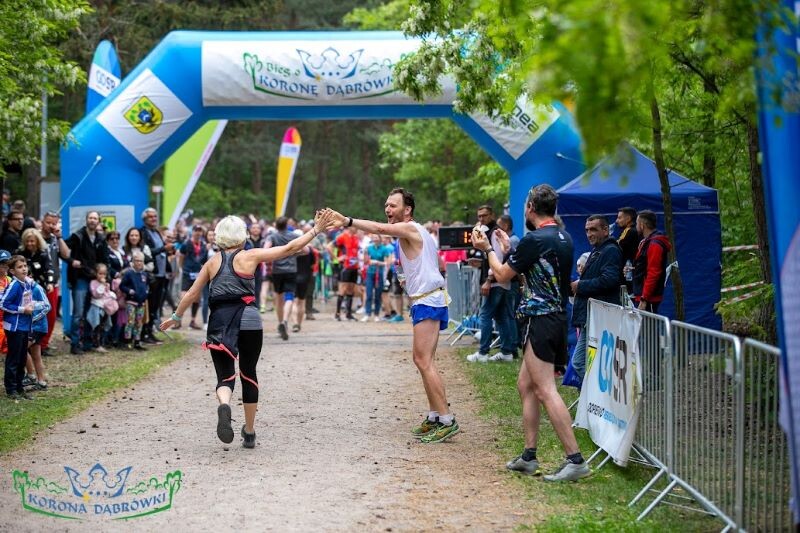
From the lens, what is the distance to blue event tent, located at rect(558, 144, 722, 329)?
527 inches

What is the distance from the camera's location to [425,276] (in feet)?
28.3

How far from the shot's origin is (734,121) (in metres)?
10.9

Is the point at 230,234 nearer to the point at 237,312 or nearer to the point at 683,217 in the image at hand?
the point at 237,312

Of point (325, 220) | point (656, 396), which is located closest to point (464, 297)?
point (325, 220)

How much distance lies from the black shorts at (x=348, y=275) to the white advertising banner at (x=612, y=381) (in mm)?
14009

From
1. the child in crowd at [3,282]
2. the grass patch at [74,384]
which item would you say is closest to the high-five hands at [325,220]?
the grass patch at [74,384]

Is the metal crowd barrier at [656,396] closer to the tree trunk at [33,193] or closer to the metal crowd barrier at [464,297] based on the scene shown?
the metal crowd barrier at [464,297]

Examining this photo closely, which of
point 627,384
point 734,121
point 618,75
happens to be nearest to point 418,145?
point 734,121

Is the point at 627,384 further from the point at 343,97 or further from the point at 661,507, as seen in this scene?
the point at 343,97

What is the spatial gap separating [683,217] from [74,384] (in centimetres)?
797

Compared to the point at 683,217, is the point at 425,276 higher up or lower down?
lower down

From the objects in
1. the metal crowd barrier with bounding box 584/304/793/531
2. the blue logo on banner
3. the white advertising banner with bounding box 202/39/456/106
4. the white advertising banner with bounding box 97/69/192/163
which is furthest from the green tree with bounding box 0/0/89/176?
the metal crowd barrier with bounding box 584/304/793/531

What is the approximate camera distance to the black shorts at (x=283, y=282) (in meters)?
17.2

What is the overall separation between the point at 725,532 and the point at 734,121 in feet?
21.0
